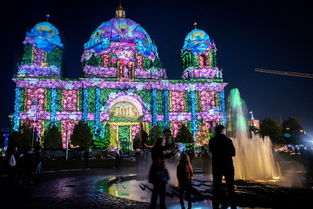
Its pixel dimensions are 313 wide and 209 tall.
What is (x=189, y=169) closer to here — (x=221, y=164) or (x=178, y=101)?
(x=221, y=164)

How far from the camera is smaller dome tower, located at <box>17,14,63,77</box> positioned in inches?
2081

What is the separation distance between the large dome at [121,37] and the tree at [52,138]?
71.5 ft

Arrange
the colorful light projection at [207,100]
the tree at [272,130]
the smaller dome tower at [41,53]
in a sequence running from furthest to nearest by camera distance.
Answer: the tree at [272,130], the colorful light projection at [207,100], the smaller dome tower at [41,53]

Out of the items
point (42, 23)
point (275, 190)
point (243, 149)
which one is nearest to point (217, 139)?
point (275, 190)

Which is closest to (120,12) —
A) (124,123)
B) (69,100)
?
(69,100)

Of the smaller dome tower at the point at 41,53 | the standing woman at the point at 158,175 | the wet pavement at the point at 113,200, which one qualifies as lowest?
the wet pavement at the point at 113,200

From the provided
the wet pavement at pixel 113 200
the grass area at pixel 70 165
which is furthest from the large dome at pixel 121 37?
the wet pavement at pixel 113 200

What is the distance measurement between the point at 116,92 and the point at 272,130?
126 feet

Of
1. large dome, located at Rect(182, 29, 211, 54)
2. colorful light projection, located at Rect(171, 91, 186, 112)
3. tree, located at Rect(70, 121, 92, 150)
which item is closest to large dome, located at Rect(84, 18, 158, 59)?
large dome, located at Rect(182, 29, 211, 54)

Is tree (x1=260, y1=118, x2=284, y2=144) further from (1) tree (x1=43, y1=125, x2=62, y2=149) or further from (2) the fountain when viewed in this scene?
(2) the fountain

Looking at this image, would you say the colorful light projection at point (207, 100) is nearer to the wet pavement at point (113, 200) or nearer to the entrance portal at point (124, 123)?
the entrance portal at point (124, 123)

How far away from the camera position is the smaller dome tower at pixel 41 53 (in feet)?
173

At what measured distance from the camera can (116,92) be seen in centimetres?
Answer: 5462

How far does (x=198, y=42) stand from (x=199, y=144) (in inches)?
892
